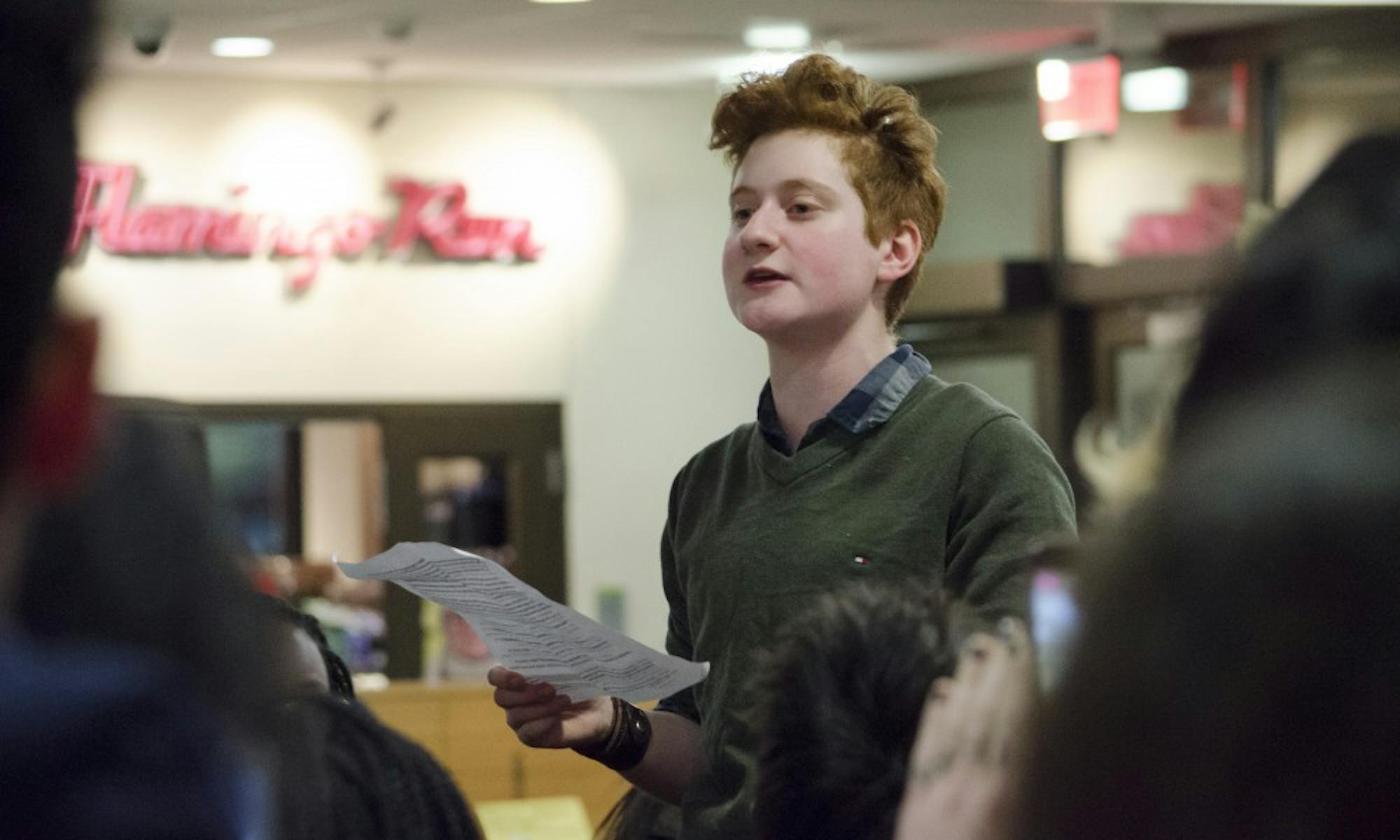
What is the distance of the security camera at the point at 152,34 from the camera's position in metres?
6.14

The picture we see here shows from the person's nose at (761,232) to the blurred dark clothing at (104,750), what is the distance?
1.37 metres

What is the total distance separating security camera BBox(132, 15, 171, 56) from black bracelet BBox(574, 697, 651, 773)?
5.01 metres

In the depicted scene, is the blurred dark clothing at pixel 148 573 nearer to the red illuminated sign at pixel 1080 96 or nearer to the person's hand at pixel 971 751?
the person's hand at pixel 971 751

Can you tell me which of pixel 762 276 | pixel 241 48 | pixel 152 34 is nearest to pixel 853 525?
pixel 762 276

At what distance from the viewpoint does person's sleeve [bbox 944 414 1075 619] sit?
4.71ft

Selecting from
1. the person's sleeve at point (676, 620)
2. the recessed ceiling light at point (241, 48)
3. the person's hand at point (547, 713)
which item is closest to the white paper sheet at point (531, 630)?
the person's hand at point (547, 713)

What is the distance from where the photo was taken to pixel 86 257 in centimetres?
39

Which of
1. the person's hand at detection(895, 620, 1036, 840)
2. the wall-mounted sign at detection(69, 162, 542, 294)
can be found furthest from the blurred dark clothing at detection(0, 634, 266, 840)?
the wall-mounted sign at detection(69, 162, 542, 294)

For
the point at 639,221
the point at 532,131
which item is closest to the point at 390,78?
the point at 532,131

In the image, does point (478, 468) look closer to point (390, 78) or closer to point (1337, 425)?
point (390, 78)

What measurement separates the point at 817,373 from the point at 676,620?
309mm

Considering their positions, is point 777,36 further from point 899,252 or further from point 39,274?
point 39,274

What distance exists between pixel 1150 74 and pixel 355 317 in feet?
11.0

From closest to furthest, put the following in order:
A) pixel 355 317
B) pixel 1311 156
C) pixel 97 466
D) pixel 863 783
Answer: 1. pixel 97 466
2. pixel 1311 156
3. pixel 863 783
4. pixel 355 317
